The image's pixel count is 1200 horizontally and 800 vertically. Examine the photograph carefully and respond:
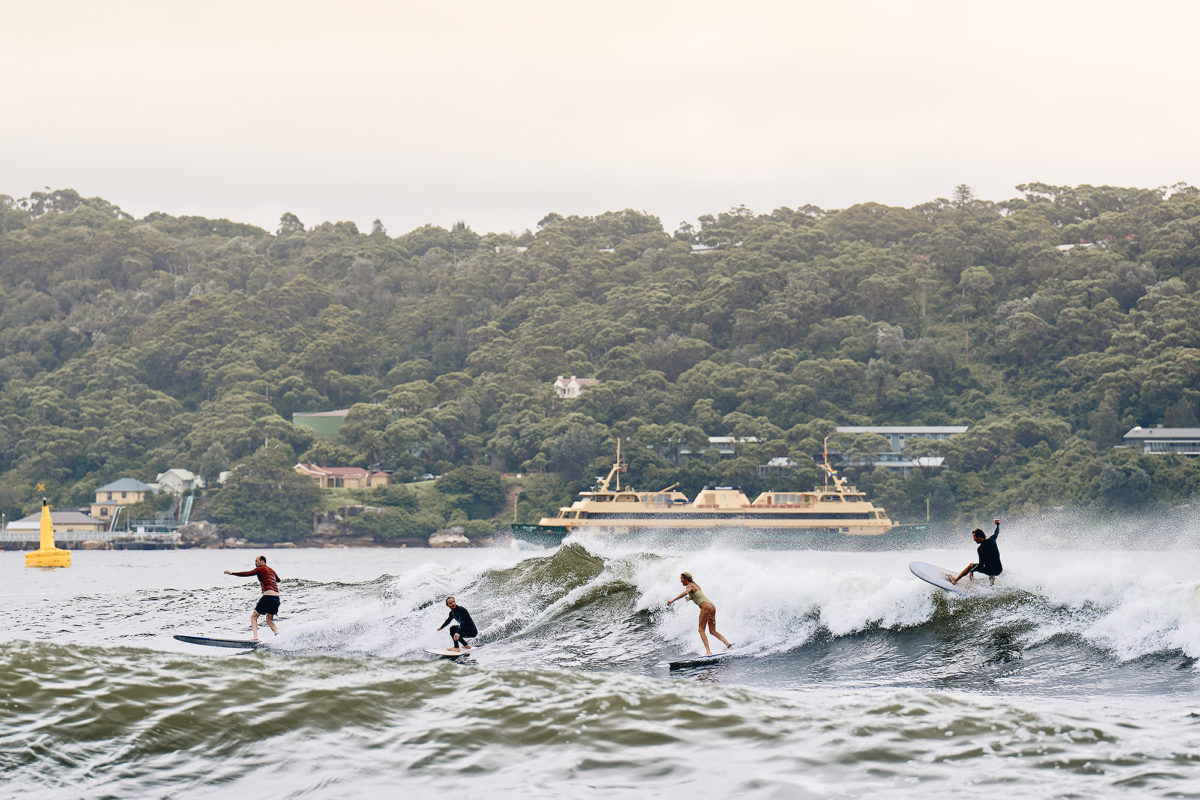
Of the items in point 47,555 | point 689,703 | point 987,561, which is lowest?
point 47,555

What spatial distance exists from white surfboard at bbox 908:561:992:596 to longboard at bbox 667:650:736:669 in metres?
3.94

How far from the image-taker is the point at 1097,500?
11694 cm

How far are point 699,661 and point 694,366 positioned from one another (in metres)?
138

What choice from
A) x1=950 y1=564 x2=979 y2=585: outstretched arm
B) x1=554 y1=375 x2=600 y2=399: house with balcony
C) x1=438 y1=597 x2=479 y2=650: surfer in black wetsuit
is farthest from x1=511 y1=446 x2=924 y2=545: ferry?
x1=950 y1=564 x2=979 y2=585: outstretched arm

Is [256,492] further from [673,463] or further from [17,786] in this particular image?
[17,786]

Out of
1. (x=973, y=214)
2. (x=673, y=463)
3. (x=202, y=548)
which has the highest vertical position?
(x=973, y=214)

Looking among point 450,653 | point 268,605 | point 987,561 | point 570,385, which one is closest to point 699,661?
point 450,653

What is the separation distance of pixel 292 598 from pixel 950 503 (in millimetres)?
99448

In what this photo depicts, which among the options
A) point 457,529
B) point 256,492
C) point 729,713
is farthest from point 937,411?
point 729,713

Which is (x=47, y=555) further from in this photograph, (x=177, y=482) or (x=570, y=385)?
(x=570, y=385)

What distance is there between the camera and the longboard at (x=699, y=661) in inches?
749

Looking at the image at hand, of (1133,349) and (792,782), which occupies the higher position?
(1133,349)

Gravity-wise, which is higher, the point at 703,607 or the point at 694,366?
the point at 694,366

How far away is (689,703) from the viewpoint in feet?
48.4
